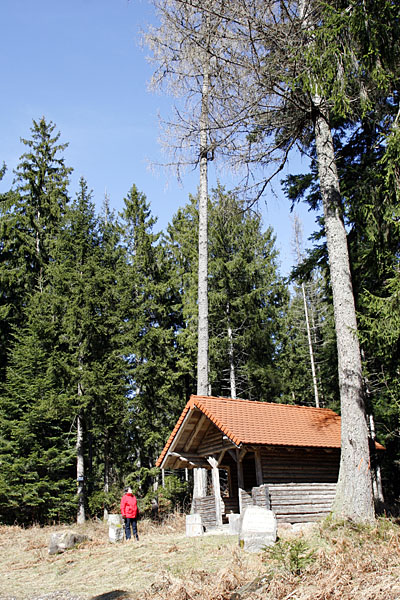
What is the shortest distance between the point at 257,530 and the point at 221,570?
231 cm

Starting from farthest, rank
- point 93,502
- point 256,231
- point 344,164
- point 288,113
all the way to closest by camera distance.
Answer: point 256,231, point 93,502, point 344,164, point 288,113

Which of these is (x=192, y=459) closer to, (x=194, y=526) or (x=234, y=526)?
(x=194, y=526)

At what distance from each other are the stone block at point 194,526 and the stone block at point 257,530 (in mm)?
4667

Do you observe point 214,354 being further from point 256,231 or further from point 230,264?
point 256,231

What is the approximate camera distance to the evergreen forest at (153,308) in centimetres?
1114

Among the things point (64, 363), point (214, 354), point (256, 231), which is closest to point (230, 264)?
point (256, 231)

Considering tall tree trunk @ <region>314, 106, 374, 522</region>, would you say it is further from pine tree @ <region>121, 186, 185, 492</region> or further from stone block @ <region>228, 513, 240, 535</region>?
pine tree @ <region>121, 186, 185, 492</region>

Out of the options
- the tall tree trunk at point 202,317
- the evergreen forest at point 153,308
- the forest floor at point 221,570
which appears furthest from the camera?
the tall tree trunk at point 202,317

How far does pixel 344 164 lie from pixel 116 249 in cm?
1457

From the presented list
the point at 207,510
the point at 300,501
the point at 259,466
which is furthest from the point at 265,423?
the point at 207,510

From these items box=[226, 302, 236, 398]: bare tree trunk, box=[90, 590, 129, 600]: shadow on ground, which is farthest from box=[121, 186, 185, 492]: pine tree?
box=[90, 590, 129, 600]: shadow on ground

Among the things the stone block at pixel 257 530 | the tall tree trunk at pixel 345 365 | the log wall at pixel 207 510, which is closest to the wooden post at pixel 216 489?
the log wall at pixel 207 510

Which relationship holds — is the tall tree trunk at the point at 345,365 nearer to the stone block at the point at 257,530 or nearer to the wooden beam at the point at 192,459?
the stone block at the point at 257,530

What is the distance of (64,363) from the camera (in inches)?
830
